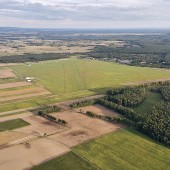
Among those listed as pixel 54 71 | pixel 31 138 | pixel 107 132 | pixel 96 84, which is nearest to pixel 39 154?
pixel 31 138

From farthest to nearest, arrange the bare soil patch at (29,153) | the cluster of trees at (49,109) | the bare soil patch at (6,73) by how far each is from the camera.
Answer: the bare soil patch at (6,73) < the cluster of trees at (49,109) < the bare soil patch at (29,153)

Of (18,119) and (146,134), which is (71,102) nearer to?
(18,119)

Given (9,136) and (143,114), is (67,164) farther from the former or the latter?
(143,114)

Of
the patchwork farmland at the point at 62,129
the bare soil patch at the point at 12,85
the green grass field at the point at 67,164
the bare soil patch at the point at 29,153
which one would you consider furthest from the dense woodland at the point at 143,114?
the bare soil patch at the point at 12,85

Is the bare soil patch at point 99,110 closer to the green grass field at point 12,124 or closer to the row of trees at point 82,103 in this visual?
the row of trees at point 82,103

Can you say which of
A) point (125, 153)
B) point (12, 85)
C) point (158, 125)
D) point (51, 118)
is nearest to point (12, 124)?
point (51, 118)
